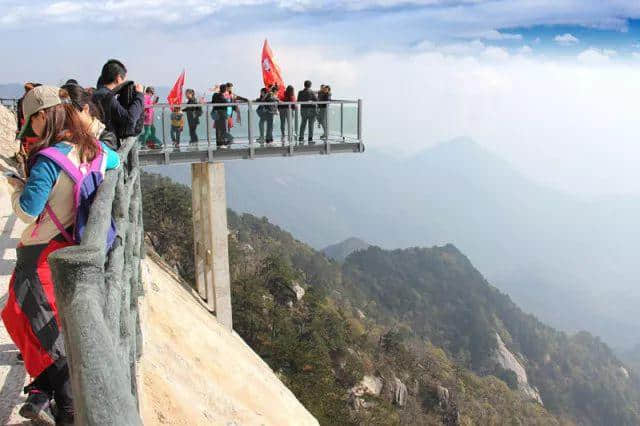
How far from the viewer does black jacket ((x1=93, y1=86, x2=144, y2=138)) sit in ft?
18.3

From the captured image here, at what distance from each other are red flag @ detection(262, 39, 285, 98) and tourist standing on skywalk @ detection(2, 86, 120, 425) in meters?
12.1

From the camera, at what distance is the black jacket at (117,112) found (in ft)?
18.3

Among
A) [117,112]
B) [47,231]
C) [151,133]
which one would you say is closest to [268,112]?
[151,133]

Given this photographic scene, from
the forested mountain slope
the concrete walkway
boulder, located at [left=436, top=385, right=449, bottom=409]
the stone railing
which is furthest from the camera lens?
boulder, located at [left=436, top=385, right=449, bottom=409]

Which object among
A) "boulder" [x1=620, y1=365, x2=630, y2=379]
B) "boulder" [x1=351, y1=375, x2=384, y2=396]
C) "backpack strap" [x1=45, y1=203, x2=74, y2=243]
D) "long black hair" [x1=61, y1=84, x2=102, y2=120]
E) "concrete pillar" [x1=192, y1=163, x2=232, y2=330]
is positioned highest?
"long black hair" [x1=61, y1=84, x2=102, y2=120]

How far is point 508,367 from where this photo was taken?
82.2 m

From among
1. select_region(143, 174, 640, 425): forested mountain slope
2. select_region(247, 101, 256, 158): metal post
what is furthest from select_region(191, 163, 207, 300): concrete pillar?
select_region(143, 174, 640, 425): forested mountain slope

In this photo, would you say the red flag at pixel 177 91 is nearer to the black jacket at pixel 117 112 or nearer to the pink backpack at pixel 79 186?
the black jacket at pixel 117 112

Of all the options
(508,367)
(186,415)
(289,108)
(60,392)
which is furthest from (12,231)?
(508,367)

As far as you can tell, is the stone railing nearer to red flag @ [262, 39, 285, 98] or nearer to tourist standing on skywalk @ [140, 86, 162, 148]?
tourist standing on skywalk @ [140, 86, 162, 148]

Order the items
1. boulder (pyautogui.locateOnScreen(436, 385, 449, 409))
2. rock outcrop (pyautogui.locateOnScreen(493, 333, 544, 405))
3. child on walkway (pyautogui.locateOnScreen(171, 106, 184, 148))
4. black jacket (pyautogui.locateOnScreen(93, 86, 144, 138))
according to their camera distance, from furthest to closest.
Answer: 1. rock outcrop (pyautogui.locateOnScreen(493, 333, 544, 405))
2. boulder (pyautogui.locateOnScreen(436, 385, 449, 409))
3. child on walkway (pyautogui.locateOnScreen(171, 106, 184, 148))
4. black jacket (pyautogui.locateOnScreen(93, 86, 144, 138))

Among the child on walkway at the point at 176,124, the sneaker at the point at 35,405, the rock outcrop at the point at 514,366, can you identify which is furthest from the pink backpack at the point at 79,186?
the rock outcrop at the point at 514,366

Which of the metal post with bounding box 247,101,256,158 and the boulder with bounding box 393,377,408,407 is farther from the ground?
the metal post with bounding box 247,101,256,158

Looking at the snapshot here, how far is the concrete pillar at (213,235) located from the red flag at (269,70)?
2.65 metres
